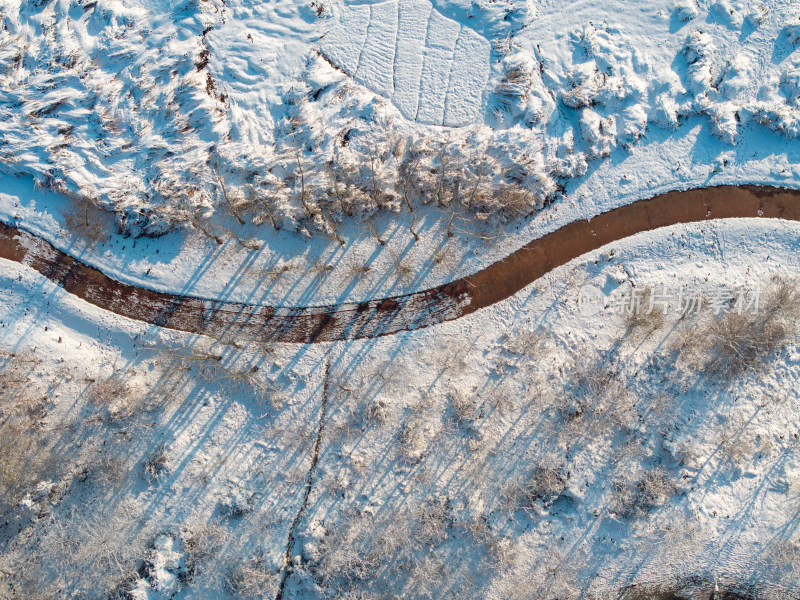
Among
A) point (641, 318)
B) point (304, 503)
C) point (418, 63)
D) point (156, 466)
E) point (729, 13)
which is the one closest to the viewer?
point (156, 466)

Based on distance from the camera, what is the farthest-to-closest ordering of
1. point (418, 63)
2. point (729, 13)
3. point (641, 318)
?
point (418, 63) → point (729, 13) → point (641, 318)

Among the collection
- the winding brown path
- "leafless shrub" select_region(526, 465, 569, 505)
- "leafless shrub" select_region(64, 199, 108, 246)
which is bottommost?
"leafless shrub" select_region(526, 465, 569, 505)

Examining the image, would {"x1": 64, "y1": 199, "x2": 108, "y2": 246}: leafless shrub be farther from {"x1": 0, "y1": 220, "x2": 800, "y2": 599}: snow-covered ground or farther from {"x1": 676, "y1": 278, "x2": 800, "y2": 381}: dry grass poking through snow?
{"x1": 676, "y1": 278, "x2": 800, "y2": 381}: dry grass poking through snow

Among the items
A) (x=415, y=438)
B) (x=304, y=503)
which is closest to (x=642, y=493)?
(x=415, y=438)

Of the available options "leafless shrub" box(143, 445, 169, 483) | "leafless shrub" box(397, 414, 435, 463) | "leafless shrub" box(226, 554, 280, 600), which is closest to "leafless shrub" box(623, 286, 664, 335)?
"leafless shrub" box(397, 414, 435, 463)

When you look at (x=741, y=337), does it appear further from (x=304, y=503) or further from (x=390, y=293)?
(x=304, y=503)

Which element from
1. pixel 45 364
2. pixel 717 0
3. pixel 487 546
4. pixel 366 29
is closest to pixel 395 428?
pixel 487 546
